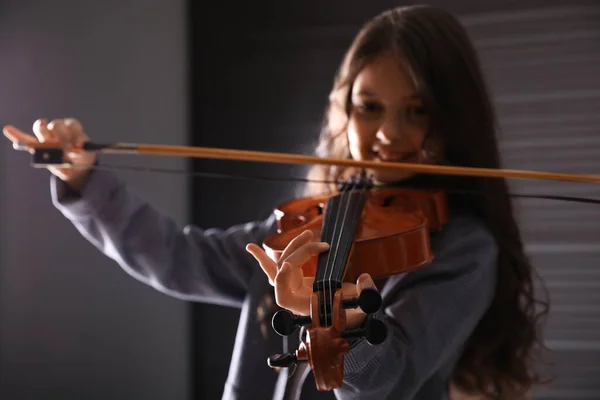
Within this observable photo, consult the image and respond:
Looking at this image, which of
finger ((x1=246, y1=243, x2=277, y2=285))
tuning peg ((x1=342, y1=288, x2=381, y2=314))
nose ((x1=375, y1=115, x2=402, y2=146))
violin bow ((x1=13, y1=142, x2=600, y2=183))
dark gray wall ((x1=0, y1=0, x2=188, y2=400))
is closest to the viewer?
tuning peg ((x1=342, y1=288, x2=381, y2=314))

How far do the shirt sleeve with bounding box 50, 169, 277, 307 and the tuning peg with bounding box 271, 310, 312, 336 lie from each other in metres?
0.45

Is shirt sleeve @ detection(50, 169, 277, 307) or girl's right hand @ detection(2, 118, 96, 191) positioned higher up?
girl's right hand @ detection(2, 118, 96, 191)

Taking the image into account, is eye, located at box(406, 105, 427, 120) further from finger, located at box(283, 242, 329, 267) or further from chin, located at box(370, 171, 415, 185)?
finger, located at box(283, 242, 329, 267)

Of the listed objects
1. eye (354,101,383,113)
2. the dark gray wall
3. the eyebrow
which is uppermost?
the eyebrow

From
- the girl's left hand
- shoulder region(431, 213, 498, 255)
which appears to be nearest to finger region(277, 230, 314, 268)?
the girl's left hand

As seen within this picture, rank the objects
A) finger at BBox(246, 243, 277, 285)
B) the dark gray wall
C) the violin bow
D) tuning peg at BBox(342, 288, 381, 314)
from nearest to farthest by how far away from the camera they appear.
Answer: tuning peg at BBox(342, 288, 381, 314) < finger at BBox(246, 243, 277, 285) < the violin bow < the dark gray wall

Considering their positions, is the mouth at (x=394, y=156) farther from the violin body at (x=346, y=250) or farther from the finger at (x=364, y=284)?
the finger at (x=364, y=284)

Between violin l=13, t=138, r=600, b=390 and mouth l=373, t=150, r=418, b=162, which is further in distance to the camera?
mouth l=373, t=150, r=418, b=162

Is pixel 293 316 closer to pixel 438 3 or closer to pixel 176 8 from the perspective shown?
pixel 438 3

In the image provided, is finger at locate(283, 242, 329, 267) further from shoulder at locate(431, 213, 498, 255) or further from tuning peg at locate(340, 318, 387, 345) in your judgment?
shoulder at locate(431, 213, 498, 255)

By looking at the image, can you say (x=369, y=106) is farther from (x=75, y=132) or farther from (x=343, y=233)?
(x=75, y=132)

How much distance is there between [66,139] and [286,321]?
425 mm

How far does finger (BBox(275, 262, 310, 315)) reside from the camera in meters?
0.66

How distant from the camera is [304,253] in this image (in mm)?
686
